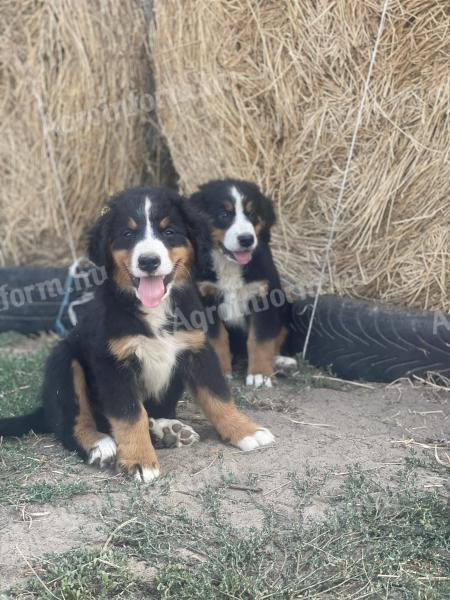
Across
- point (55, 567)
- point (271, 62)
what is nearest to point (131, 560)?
point (55, 567)

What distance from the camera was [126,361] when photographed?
4.43 m

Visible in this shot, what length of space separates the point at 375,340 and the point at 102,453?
213 cm

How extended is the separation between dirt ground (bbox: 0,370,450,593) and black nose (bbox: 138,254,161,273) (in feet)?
3.16

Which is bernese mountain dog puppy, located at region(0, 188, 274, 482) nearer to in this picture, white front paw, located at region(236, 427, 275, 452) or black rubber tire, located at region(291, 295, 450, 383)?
white front paw, located at region(236, 427, 275, 452)

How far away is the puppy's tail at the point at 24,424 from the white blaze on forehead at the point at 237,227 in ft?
5.75

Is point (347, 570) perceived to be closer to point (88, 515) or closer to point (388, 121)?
point (88, 515)

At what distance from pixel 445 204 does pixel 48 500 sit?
10.1ft

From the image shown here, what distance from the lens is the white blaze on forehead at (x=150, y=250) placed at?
14.2 ft

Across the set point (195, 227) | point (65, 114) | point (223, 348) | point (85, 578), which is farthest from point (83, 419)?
point (65, 114)

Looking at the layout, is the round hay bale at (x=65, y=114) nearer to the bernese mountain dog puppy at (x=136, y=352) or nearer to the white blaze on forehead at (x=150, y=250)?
the bernese mountain dog puppy at (x=136, y=352)

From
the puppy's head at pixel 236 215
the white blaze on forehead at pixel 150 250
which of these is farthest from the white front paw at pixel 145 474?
the puppy's head at pixel 236 215

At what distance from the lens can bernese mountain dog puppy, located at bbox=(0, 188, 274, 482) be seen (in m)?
4.35

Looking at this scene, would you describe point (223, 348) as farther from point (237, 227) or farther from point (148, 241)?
point (148, 241)

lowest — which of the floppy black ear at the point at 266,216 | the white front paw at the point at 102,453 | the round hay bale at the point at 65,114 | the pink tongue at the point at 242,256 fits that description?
the white front paw at the point at 102,453
